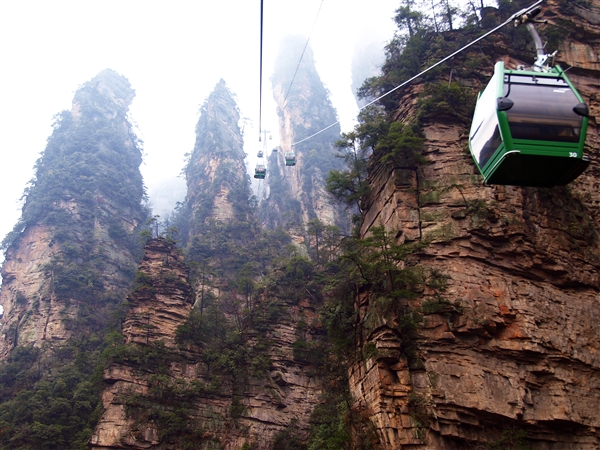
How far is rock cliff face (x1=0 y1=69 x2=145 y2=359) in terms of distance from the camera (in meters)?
30.4

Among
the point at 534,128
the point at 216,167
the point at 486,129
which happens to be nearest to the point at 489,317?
the point at 486,129

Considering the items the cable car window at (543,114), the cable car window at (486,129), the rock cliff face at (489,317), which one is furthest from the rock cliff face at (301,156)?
the cable car window at (543,114)

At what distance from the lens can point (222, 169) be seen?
143 feet

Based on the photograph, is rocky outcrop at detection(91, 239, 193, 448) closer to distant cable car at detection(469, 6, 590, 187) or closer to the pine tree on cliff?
the pine tree on cliff

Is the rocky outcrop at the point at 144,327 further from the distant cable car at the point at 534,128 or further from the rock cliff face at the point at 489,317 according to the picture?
the distant cable car at the point at 534,128

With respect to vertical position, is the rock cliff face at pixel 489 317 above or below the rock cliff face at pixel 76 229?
below

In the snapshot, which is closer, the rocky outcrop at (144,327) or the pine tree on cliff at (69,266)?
the rocky outcrop at (144,327)

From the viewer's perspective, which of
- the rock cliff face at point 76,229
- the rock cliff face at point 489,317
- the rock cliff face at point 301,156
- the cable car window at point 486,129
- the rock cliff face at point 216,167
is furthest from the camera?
the rock cliff face at point 301,156

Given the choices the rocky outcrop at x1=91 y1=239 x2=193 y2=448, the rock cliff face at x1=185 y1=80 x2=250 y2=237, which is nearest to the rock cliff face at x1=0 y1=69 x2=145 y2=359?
the rock cliff face at x1=185 y1=80 x2=250 y2=237

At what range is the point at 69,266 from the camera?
107ft

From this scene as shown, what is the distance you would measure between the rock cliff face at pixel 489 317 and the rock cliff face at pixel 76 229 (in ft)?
73.3

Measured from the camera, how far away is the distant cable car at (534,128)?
20.8 feet

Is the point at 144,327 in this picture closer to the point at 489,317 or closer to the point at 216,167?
the point at 489,317

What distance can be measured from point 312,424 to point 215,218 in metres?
23.3
